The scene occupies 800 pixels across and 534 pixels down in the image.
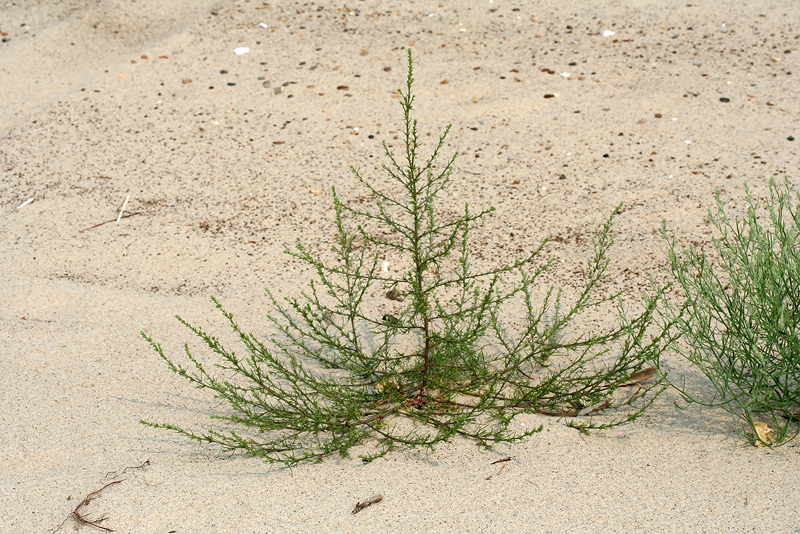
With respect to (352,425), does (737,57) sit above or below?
above

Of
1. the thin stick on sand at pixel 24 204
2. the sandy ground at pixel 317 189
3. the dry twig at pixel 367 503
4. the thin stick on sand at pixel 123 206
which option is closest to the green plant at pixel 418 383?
the sandy ground at pixel 317 189

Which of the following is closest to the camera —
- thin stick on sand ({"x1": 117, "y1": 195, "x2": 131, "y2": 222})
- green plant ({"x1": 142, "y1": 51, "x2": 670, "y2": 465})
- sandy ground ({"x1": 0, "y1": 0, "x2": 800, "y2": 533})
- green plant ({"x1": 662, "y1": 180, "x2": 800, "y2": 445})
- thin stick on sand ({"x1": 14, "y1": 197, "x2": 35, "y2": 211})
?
green plant ({"x1": 662, "y1": 180, "x2": 800, "y2": 445})

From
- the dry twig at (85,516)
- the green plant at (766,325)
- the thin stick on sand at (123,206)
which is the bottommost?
the dry twig at (85,516)

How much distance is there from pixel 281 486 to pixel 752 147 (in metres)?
3.92

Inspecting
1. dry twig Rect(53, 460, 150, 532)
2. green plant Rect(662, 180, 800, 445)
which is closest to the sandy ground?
dry twig Rect(53, 460, 150, 532)

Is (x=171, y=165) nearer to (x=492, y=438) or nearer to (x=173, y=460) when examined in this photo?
(x=173, y=460)

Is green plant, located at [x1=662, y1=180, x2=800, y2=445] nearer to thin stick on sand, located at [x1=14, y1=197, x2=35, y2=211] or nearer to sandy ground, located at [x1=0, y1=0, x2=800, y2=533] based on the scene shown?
sandy ground, located at [x1=0, y1=0, x2=800, y2=533]

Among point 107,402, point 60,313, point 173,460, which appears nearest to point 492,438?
point 173,460

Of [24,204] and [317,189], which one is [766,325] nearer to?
[317,189]

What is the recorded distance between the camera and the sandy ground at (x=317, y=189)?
2586mm

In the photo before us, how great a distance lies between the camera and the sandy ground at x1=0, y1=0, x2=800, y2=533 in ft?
8.48

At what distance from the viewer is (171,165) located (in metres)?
5.32

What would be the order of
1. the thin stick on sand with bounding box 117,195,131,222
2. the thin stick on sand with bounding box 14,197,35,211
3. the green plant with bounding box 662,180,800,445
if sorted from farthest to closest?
the thin stick on sand with bounding box 14,197,35,211, the thin stick on sand with bounding box 117,195,131,222, the green plant with bounding box 662,180,800,445

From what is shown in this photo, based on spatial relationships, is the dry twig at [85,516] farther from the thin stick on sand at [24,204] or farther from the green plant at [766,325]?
the thin stick on sand at [24,204]
